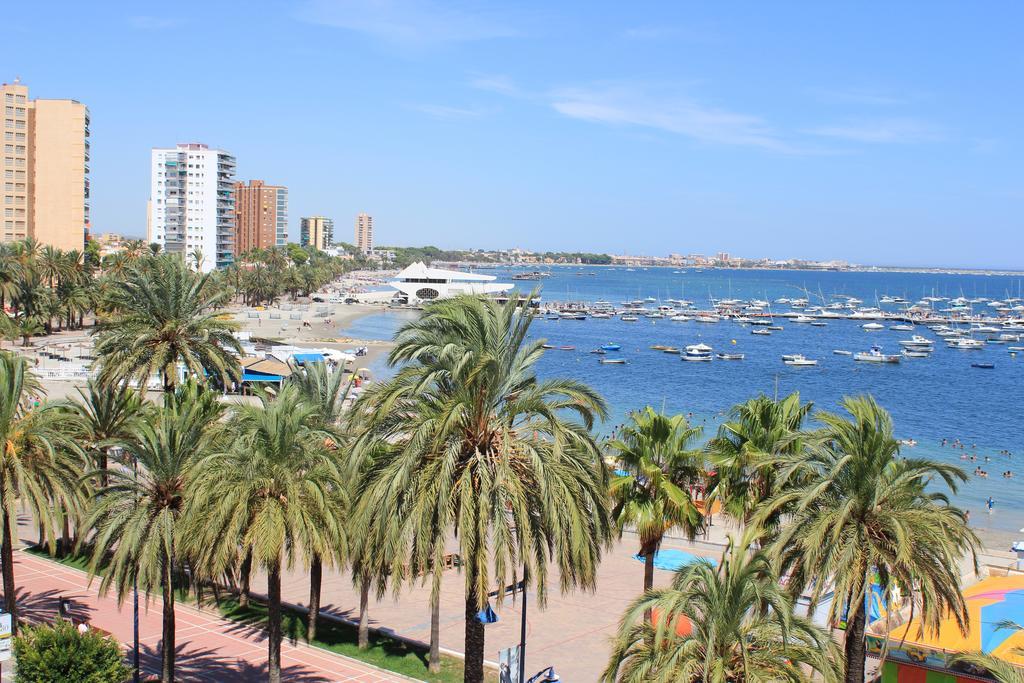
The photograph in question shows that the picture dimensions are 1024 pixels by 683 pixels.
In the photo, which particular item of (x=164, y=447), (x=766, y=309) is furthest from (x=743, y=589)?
(x=766, y=309)

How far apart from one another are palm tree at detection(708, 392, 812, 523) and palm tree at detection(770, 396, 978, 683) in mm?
4035

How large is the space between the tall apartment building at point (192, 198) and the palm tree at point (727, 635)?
140299 millimetres

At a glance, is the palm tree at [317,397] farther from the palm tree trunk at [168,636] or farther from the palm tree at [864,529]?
the palm tree at [864,529]

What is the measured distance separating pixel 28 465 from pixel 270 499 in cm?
562

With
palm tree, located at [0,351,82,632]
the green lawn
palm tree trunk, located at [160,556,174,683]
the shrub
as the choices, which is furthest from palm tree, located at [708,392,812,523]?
palm tree, located at [0,351,82,632]

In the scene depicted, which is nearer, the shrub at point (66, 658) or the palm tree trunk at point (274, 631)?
the shrub at point (66, 658)

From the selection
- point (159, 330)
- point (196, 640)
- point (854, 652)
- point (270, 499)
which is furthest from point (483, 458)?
point (159, 330)

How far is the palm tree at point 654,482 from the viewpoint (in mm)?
17331

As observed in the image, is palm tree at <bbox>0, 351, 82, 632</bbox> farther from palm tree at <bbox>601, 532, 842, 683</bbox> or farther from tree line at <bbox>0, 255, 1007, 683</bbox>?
palm tree at <bbox>601, 532, 842, 683</bbox>

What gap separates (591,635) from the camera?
68.6 feet

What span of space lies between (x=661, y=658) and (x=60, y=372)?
53675mm

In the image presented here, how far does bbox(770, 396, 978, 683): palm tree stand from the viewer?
40.4 ft

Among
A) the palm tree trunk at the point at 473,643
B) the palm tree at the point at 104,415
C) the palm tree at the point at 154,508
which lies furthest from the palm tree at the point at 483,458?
the palm tree at the point at 104,415

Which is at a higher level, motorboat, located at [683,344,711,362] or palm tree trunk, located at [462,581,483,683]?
palm tree trunk, located at [462,581,483,683]
